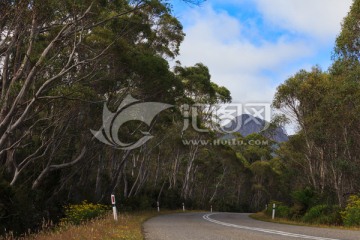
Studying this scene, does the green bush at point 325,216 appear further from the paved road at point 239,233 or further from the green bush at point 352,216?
the paved road at point 239,233

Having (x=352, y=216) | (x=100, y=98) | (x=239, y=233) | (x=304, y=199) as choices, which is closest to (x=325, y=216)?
(x=352, y=216)

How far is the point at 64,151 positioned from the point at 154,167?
3107 cm

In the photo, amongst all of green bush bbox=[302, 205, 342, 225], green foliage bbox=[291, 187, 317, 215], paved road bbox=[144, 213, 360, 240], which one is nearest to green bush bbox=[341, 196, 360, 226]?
green bush bbox=[302, 205, 342, 225]

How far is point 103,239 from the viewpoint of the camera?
8.36 metres

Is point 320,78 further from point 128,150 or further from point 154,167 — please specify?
point 154,167

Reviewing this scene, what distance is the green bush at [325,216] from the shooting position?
1754 centimetres

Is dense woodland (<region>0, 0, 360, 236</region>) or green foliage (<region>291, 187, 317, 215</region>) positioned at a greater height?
dense woodland (<region>0, 0, 360, 236</region>)

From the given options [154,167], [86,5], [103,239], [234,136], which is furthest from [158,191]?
[103,239]

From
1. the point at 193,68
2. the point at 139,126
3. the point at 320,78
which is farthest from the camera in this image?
the point at 193,68

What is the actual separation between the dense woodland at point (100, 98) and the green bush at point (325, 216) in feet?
9.57

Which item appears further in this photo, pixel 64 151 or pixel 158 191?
pixel 158 191

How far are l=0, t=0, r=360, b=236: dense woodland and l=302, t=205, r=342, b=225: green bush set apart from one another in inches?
115

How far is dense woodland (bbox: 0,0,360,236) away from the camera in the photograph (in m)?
14.1

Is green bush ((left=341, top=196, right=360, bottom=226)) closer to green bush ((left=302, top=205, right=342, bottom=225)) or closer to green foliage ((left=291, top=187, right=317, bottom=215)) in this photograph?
green bush ((left=302, top=205, right=342, bottom=225))
